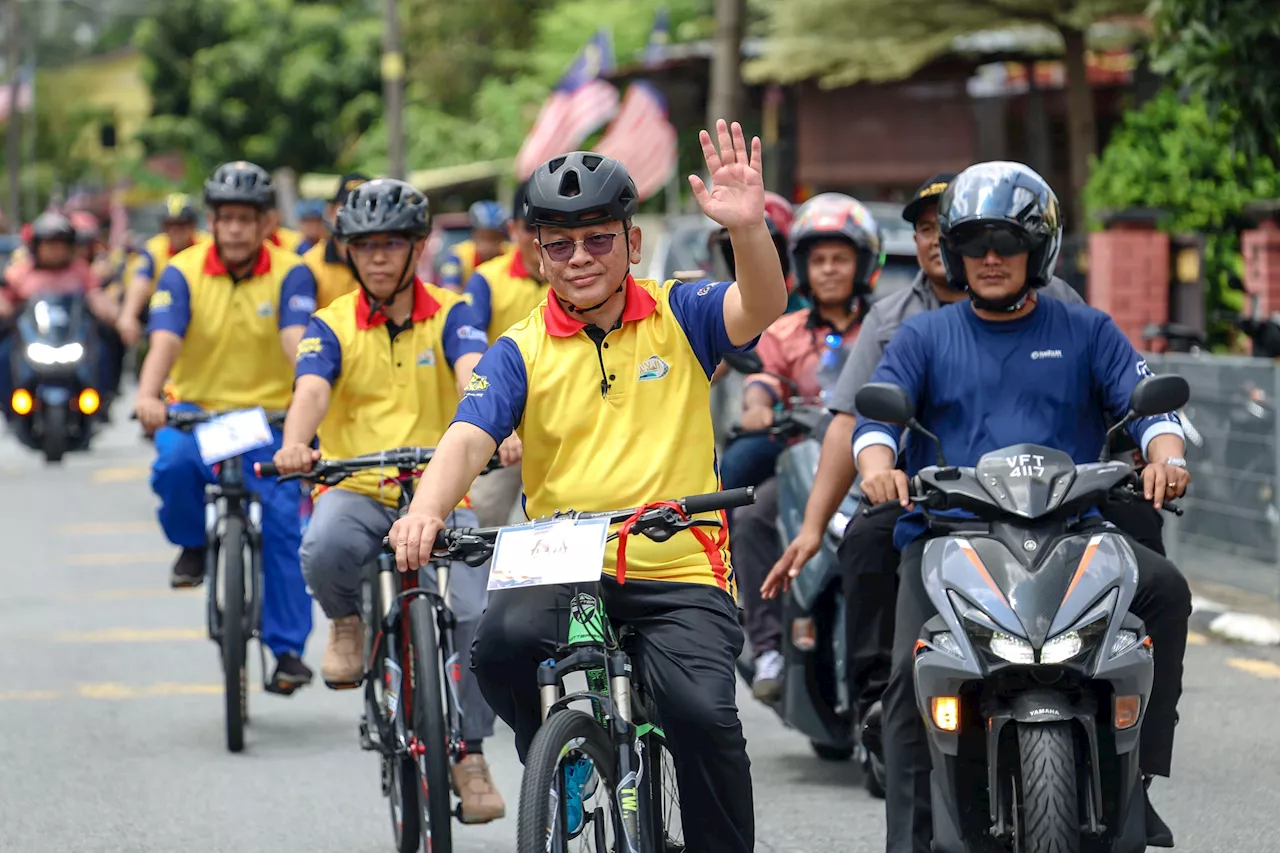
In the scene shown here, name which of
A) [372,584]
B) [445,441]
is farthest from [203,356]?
[445,441]

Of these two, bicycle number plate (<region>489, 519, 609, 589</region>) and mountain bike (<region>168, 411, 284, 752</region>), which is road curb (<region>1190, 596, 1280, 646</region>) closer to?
mountain bike (<region>168, 411, 284, 752</region>)

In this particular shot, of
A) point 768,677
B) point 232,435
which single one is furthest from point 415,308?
point 768,677

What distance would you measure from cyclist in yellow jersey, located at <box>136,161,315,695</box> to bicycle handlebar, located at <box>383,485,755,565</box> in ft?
13.6

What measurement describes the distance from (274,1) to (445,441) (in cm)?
5696

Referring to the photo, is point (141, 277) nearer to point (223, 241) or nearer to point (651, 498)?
point (223, 241)

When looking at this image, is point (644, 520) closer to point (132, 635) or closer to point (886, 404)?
point (886, 404)

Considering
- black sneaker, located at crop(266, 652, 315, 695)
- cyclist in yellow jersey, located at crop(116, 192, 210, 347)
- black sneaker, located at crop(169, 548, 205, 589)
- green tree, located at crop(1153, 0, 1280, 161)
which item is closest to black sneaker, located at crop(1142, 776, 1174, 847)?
black sneaker, located at crop(266, 652, 315, 695)

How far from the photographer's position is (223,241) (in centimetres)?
953

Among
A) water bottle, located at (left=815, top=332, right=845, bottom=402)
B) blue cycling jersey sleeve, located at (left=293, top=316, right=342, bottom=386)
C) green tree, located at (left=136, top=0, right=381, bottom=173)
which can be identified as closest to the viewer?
blue cycling jersey sleeve, located at (left=293, top=316, right=342, bottom=386)

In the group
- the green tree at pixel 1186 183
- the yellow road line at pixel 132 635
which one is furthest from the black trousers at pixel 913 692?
the green tree at pixel 1186 183

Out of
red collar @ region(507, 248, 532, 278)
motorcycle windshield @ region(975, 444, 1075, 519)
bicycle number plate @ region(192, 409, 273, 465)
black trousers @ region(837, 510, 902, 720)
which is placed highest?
red collar @ region(507, 248, 532, 278)

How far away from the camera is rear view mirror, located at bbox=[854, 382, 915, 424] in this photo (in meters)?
5.48

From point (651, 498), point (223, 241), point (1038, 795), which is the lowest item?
point (1038, 795)

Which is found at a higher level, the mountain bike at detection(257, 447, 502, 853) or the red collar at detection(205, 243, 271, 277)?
the red collar at detection(205, 243, 271, 277)
